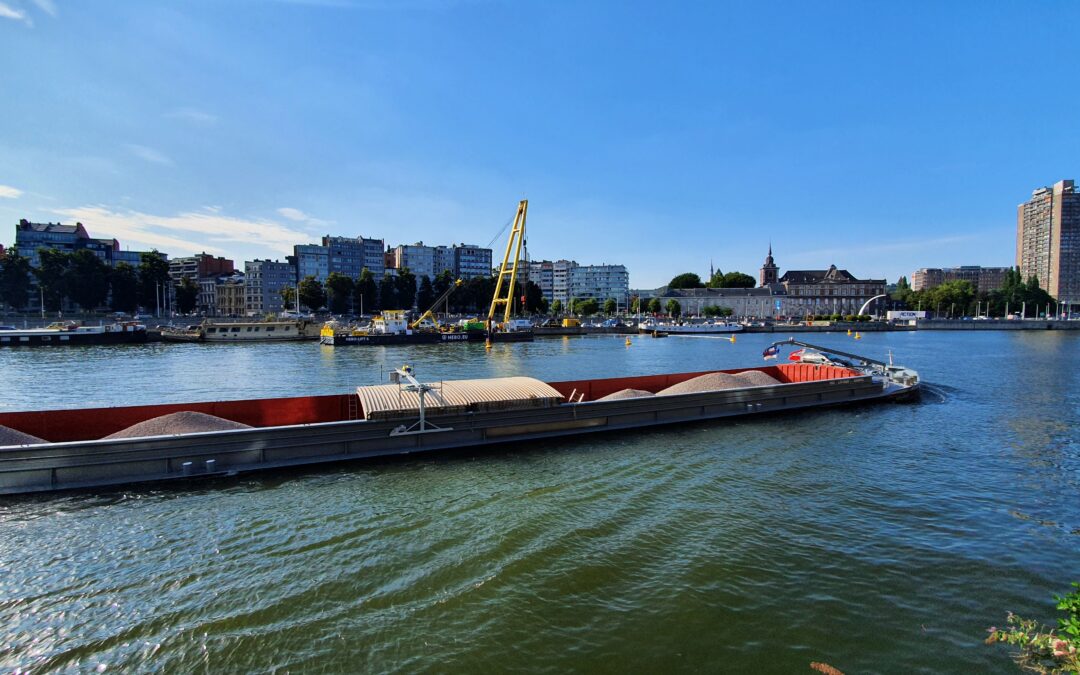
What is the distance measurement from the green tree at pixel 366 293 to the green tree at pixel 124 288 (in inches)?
2108

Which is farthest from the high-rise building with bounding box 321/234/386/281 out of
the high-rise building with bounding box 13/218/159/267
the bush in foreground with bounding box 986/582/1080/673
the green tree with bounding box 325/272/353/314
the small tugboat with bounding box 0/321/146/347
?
the bush in foreground with bounding box 986/582/1080/673

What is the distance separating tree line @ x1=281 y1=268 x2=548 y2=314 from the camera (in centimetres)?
14700

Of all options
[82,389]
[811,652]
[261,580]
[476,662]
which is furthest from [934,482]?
[82,389]

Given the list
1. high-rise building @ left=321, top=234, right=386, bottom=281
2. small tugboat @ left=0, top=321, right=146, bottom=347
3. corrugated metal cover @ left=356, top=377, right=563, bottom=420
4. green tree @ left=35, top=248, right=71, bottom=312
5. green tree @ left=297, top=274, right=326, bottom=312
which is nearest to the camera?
corrugated metal cover @ left=356, top=377, right=563, bottom=420

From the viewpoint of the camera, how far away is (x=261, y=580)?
10586mm

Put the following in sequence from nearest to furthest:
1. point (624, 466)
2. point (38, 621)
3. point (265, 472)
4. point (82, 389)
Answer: point (38, 621)
point (265, 472)
point (624, 466)
point (82, 389)

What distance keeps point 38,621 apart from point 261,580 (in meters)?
3.47

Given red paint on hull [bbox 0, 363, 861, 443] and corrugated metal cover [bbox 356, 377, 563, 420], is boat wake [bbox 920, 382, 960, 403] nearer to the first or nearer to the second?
red paint on hull [bbox 0, 363, 861, 443]

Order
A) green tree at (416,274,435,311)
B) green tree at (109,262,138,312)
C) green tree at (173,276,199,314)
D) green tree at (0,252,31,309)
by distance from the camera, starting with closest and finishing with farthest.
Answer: green tree at (0,252,31,309) → green tree at (109,262,138,312) → green tree at (173,276,199,314) → green tree at (416,274,435,311)

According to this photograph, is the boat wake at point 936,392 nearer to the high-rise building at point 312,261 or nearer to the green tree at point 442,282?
the green tree at point 442,282

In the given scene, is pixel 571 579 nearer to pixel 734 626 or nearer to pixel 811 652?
pixel 734 626

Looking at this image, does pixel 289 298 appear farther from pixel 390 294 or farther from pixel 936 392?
pixel 936 392

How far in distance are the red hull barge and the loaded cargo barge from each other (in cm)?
3

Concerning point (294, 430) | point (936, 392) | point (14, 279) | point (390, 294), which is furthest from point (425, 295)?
point (294, 430)
